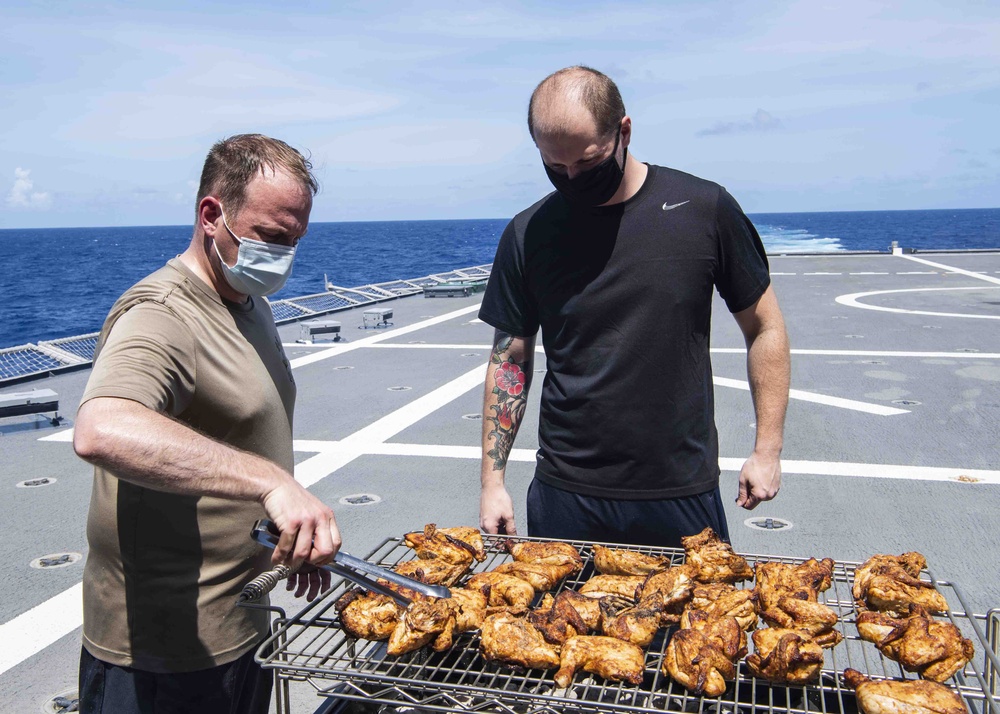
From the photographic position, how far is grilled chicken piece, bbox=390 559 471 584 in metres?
2.29

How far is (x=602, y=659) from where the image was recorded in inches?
74.0

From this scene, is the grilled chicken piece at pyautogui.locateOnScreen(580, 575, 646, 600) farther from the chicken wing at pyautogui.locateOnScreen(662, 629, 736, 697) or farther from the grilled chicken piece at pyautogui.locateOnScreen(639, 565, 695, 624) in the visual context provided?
the chicken wing at pyautogui.locateOnScreen(662, 629, 736, 697)

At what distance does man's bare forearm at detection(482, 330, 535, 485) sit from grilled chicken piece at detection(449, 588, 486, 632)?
89cm

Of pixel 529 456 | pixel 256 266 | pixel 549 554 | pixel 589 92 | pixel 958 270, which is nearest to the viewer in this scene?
pixel 256 266

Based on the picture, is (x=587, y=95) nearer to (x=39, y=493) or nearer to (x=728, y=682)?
(x=728, y=682)

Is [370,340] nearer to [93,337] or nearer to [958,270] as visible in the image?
[93,337]

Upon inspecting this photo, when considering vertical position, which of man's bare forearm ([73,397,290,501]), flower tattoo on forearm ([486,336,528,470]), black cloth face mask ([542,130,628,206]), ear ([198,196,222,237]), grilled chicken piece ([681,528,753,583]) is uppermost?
black cloth face mask ([542,130,628,206])

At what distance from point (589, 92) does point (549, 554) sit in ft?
4.63

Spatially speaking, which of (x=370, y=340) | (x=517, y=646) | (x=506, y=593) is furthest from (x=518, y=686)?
(x=370, y=340)

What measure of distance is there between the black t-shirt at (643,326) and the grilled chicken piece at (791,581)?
1.81 feet

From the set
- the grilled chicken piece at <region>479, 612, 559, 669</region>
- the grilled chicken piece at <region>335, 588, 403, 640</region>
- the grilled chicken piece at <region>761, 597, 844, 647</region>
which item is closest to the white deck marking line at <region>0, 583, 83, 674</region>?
the grilled chicken piece at <region>335, 588, 403, 640</region>

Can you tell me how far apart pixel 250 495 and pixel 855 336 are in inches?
476

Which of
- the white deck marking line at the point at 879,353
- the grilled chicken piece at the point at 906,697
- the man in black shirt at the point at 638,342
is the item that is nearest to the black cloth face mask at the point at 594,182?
the man in black shirt at the point at 638,342

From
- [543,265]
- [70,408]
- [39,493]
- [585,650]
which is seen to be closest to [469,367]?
[70,408]
